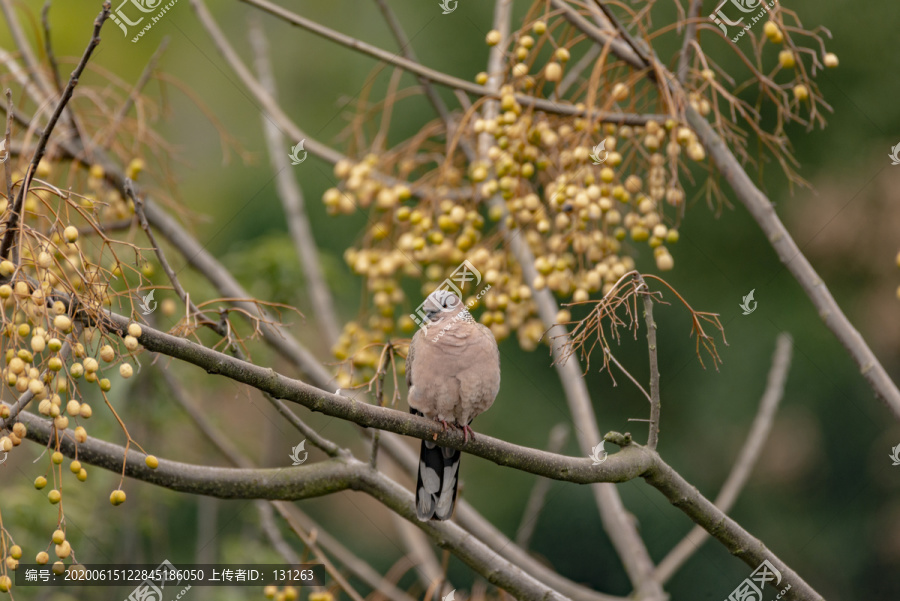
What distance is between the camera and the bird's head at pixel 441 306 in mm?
2500

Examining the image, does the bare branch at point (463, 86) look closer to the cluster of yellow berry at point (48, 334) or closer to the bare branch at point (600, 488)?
the bare branch at point (600, 488)

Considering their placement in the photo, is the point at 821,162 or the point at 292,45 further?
the point at 292,45

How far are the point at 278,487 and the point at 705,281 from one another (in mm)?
3840

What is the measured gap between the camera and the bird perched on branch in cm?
232

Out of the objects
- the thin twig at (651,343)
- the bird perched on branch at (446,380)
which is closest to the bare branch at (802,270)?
the thin twig at (651,343)

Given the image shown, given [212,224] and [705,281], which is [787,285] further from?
[212,224]

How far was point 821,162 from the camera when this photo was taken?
5117 millimetres

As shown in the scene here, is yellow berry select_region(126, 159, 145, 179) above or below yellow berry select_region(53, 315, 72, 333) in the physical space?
above

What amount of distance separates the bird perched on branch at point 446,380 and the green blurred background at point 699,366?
1.76m

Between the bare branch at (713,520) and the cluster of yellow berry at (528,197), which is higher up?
the cluster of yellow berry at (528,197)

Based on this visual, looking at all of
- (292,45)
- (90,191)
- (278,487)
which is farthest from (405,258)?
(292,45)

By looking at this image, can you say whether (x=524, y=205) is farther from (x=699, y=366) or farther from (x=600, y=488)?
(x=699, y=366)

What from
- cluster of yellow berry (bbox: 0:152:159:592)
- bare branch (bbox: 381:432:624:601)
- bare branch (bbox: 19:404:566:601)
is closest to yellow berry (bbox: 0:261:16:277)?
cluster of yellow berry (bbox: 0:152:159:592)

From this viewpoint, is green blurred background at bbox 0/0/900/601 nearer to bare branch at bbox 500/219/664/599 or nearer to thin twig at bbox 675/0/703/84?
bare branch at bbox 500/219/664/599
